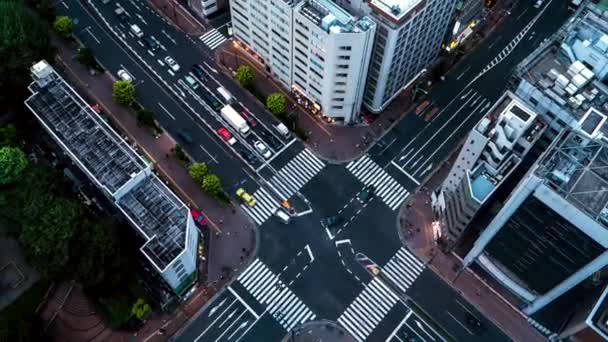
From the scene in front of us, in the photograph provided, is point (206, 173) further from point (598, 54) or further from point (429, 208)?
point (598, 54)

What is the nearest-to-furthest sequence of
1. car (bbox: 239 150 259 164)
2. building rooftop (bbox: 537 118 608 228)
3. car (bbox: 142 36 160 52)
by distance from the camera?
building rooftop (bbox: 537 118 608 228), car (bbox: 239 150 259 164), car (bbox: 142 36 160 52)

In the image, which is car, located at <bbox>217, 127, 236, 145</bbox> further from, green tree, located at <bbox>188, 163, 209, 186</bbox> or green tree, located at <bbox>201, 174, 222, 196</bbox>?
green tree, located at <bbox>201, 174, 222, 196</bbox>

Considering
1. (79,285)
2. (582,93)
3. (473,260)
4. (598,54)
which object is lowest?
(79,285)

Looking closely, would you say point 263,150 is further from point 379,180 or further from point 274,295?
point 274,295

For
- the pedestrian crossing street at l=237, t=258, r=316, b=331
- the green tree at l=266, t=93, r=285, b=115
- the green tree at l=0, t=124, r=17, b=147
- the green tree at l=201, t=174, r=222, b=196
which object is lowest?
the green tree at l=0, t=124, r=17, b=147

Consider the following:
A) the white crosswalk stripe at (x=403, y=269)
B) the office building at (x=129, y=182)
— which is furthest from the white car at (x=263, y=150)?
the white crosswalk stripe at (x=403, y=269)

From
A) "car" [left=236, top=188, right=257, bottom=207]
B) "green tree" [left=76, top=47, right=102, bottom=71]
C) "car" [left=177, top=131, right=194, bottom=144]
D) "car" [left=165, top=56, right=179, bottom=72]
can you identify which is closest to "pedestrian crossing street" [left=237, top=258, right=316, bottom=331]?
"car" [left=236, top=188, right=257, bottom=207]

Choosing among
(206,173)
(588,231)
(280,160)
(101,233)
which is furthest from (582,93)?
(101,233)
